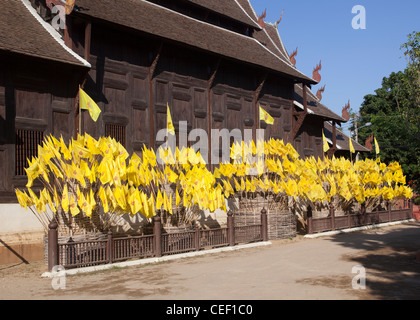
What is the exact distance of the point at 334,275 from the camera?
9758mm

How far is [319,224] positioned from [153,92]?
8.67 metres

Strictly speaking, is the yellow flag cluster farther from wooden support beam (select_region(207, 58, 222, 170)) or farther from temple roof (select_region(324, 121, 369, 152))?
temple roof (select_region(324, 121, 369, 152))

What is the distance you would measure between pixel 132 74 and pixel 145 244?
6.85 metres

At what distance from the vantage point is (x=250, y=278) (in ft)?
31.3

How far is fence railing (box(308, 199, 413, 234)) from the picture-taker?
1855cm

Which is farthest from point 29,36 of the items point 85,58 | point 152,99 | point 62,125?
point 152,99

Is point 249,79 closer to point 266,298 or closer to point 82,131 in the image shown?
point 82,131

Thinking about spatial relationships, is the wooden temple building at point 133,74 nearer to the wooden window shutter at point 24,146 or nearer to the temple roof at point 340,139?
the wooden window shutter at point 24,146

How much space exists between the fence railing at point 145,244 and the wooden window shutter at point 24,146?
12.0 feet

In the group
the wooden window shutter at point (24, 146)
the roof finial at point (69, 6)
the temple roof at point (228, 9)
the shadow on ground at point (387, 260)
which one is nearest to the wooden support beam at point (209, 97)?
the temple roof at point (228, 9)

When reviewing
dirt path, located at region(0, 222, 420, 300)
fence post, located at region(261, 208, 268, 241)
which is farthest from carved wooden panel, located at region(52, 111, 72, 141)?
fence post, located at region(261, 208, 268, 241)

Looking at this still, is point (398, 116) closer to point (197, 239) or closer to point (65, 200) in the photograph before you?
point (197, 239)

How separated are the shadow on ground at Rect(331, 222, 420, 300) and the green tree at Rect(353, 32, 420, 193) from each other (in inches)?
103

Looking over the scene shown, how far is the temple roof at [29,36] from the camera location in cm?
1288
